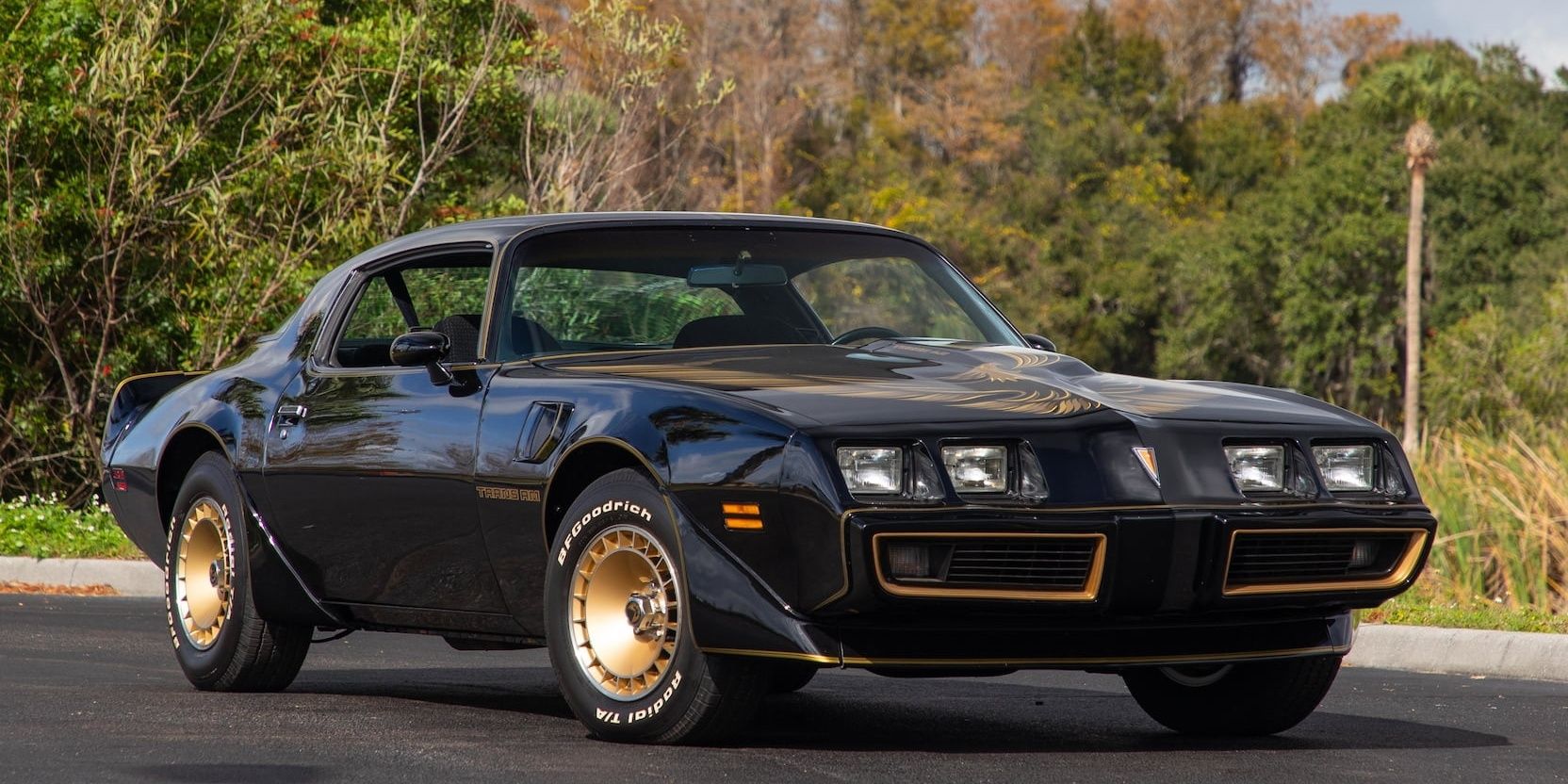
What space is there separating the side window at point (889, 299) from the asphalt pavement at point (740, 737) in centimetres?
123

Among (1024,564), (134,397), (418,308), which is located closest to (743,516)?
(1024,564)

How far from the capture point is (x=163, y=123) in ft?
50.7

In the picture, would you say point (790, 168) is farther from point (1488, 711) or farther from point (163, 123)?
point (1488, 711)

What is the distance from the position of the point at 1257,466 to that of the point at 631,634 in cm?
A: 167

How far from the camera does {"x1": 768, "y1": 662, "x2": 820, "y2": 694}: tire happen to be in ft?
18.8

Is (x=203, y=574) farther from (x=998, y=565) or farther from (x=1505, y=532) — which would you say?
(x=1505, y=532)

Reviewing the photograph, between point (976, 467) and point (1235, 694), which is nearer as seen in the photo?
point (976, 467)

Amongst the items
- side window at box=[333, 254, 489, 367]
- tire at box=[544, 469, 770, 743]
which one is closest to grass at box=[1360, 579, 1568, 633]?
side window at box=[333, 254, 489, 367]

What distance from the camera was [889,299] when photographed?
23.7 feet

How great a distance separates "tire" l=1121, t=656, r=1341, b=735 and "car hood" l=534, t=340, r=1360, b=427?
31.6 inches

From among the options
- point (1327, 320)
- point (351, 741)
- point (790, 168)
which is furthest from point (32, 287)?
point (790, 168)

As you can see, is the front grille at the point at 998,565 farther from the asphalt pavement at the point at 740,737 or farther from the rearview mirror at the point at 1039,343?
the rearview mirror at the point at 1039,343

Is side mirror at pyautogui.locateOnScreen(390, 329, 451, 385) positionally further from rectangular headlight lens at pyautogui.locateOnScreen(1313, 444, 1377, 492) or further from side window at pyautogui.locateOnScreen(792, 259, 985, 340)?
rectangular headlight lens at pyautogui.locateOnScreen(1313, 444, 1377, 492)

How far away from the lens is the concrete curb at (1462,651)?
9.54m
